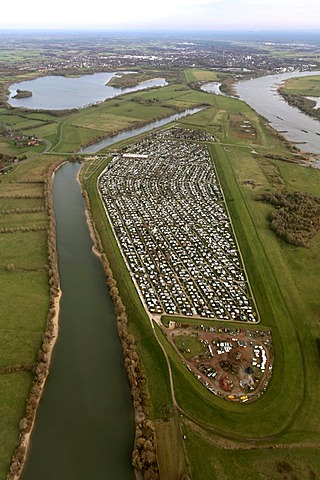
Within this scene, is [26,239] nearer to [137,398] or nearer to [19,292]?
[19,292]

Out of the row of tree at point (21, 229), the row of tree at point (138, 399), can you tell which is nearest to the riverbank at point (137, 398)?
the row of tree at point (138, 399)

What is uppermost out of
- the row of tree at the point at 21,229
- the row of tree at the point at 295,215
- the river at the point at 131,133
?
the river at the point at 131,133

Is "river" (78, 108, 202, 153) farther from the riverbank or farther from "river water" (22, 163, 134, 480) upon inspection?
the riverbank

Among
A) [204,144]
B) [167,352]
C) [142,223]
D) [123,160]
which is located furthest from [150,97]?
[167,352]

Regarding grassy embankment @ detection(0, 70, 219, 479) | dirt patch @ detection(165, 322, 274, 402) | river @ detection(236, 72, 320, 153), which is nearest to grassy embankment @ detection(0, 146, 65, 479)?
grassy embankment @ detection(0, 70, 219, 479)

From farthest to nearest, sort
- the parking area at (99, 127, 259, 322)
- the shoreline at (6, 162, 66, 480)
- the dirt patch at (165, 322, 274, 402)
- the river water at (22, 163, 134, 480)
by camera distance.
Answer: the parking area at (99, 127, 259, 322), the dirt patch at (165, 322, 274, 402), the river water at (22, 163, 134, 480), the shoreline at (6, 162, 66, 480)

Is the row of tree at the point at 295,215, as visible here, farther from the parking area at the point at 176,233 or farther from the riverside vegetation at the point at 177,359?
the parking area at the point at 176,233

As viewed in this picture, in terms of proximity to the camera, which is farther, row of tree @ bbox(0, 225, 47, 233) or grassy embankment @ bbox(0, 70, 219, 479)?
row of tree @ bbox(0, 225, 47, 233)
